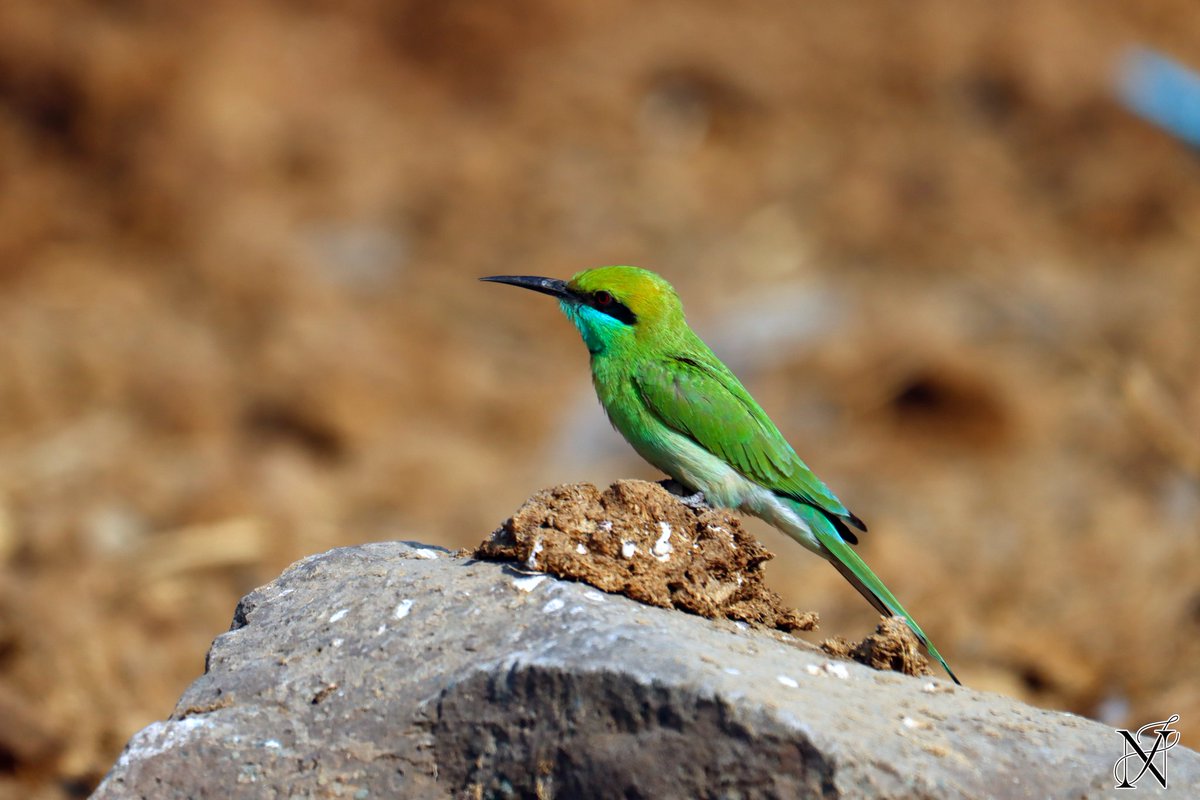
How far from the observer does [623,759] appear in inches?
111

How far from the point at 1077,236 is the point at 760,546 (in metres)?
10.2

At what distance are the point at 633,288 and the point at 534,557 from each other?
1.74 metres

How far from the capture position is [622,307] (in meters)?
5.00

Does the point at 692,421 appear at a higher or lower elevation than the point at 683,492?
higher

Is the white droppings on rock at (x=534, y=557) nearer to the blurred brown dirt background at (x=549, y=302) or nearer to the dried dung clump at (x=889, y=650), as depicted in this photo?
the dried dung clump at (x=889, y=650)

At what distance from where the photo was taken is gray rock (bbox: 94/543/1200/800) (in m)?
2.78

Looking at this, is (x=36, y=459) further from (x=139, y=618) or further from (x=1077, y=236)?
(x=1077, y=236)

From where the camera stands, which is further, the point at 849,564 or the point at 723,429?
the point at 723,429

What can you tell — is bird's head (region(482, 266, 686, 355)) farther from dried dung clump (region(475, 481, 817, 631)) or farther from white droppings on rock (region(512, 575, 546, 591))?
white droppings on rock (region(512, 575, 546, 591))

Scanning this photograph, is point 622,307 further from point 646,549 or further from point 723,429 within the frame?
point 646,549

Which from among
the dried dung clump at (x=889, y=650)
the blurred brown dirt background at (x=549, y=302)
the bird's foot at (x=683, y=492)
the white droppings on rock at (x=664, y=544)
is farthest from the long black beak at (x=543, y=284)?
the blurred brown dirt background at (x=549, y=302)

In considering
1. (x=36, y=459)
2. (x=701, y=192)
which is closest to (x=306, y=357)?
(x=36, y=459)

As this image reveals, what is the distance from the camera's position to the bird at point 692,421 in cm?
477

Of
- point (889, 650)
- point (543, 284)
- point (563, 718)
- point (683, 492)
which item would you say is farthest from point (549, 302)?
point (563, 718)
